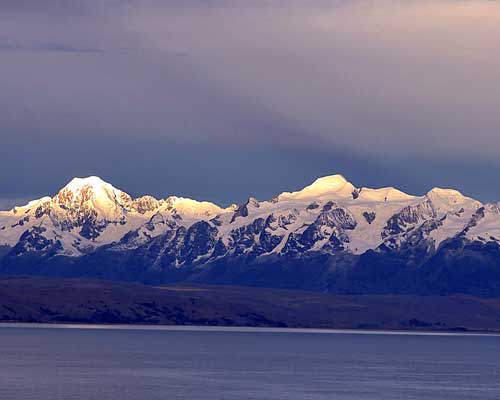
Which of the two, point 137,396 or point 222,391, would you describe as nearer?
point 137,396

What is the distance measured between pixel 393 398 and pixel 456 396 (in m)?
11.4

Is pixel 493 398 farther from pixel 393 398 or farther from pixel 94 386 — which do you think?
pixel 94 386

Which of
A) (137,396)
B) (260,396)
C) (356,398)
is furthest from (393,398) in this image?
(137,396)

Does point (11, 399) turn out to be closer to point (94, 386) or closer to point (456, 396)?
point (94, 386)

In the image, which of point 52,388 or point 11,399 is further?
point 52,388

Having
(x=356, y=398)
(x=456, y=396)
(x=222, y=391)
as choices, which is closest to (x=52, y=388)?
(x=222, y=391)

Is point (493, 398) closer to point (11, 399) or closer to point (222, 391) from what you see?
point (222, 391)

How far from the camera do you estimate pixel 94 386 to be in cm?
19788

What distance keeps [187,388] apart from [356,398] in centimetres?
2445

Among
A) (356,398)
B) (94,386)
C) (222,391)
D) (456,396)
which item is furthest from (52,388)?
(456,396)

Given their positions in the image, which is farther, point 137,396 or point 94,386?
point 94,386

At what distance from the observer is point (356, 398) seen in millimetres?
190000

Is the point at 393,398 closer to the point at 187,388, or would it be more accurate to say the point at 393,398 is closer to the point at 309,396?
A: the point at 309,396

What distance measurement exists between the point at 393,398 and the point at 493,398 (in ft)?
46.6
